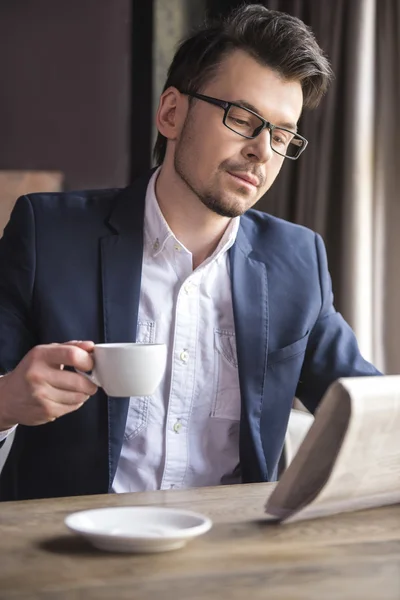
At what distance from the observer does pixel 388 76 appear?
126 inches

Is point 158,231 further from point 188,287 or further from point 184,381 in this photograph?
point 184,381

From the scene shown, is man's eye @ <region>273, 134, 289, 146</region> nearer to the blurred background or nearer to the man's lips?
the man's lips

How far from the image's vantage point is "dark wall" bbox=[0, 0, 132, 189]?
344 cm

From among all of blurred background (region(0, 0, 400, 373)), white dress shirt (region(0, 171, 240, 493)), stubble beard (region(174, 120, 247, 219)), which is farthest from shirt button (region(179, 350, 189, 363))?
blurred background (region(0, 0, 400, 373))

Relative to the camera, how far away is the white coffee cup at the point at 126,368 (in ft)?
3.83

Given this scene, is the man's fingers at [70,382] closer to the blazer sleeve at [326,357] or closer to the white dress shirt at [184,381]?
the white dress shirt at [184,381]

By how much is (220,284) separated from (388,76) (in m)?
1.65

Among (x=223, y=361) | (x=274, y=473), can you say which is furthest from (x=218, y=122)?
(x=274, y=473)

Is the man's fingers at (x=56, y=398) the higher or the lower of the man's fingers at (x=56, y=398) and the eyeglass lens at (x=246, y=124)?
the lower

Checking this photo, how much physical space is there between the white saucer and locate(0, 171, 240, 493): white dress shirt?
68 cm

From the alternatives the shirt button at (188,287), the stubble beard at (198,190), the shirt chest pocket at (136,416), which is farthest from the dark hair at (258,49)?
the shirt chest pocket at (136,416)

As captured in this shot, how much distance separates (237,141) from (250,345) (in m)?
0.41

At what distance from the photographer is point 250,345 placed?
5.94 feet

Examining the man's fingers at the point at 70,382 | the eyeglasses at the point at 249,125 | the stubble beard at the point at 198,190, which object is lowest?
the man's fingers at the point at 70,382
